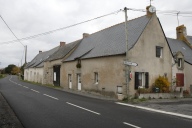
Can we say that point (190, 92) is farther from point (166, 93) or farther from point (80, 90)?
point (80, 90)

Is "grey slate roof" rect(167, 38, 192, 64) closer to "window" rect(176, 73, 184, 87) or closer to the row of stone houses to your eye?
the row of stone houses

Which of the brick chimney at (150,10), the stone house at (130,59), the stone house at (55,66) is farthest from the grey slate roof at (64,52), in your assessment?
the brick chimney at (150,10)

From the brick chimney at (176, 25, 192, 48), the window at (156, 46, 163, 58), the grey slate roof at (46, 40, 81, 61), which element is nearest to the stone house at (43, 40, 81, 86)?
the grey slate roof at (46, 40, 81, 61)

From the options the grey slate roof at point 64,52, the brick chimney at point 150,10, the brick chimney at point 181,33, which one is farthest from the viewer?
the brick chimney at point 181,33

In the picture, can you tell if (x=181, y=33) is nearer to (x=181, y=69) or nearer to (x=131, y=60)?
(x=181, y=69)

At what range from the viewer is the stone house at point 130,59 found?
1858cm

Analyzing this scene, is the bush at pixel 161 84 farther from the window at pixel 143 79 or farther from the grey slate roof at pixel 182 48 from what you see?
the grey slate roof at pixel 182 48

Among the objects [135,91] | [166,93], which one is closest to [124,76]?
[135,91]

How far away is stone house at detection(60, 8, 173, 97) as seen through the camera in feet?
61.0

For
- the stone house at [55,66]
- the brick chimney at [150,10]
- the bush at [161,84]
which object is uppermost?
the brick chimney at [150,10]

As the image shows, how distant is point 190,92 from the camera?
82.3 ft

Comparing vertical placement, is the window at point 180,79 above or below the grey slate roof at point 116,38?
below

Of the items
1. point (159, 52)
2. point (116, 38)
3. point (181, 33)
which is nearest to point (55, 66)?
point (116, 38)

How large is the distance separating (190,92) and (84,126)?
2081 cm
